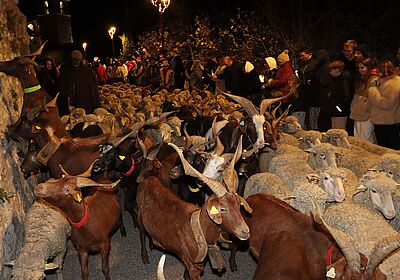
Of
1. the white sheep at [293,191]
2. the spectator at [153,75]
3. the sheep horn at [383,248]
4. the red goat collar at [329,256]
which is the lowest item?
the spectator at [153,75]

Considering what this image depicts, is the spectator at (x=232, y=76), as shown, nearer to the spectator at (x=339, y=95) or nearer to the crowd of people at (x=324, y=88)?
the crowd of people at (x=324, y=88)

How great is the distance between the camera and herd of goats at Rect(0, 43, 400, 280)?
12.0 feet

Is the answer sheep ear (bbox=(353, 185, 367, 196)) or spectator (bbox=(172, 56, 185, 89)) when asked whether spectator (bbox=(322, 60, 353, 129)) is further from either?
spectator (bbox=(172, 56, 185, 89))

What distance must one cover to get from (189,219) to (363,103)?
4029mm

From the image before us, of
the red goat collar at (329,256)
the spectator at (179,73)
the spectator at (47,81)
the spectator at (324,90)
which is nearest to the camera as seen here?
the red goat collar at (329,256)

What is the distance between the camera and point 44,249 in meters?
4.12

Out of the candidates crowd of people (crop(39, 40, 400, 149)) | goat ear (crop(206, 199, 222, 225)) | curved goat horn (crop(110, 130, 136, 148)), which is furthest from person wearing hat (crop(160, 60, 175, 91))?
goat ear (crop(206, 199, 222, 225))

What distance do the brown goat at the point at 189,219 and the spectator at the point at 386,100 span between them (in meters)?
3.25

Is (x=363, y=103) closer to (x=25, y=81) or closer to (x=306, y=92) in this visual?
(x=306, y=92)

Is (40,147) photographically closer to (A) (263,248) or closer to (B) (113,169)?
(B) (113,169)

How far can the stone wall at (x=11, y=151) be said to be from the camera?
4.50 metres

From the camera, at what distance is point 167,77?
15.8 metres

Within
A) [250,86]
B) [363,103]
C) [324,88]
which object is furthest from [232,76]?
[363,103]

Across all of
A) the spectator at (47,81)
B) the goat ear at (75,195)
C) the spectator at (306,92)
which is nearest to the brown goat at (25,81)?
the goat ear at (75,195)
